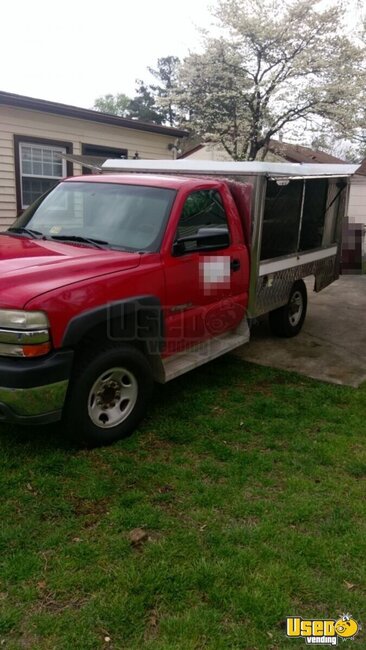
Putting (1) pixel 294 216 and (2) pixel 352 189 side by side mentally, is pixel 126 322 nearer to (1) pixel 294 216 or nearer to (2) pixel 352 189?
(1) pixel 294 216

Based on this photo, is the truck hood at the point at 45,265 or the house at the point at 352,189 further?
the house at the point at 352,189

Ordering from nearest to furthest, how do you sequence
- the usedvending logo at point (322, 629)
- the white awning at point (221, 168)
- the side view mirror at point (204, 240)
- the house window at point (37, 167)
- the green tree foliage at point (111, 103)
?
1. the usedvending logo at point (322, 629)
2. the side view mirror at point (204, 240)
3. the white awning at point (221, 168)
4. the house window at point (37, 167)
5. the green tree foliage at point (111, 103)

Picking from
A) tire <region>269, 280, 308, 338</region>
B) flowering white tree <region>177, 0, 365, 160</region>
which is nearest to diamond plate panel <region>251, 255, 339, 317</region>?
tire <region>269, 280, 308, 338</region>

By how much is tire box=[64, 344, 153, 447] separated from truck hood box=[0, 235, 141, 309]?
22.4 inches

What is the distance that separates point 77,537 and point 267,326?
5.29 m

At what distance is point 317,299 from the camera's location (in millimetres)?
9844

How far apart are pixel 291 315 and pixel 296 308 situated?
151mm

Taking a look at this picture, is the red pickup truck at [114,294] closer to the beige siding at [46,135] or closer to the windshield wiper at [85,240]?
the windshield wiper at [85,240]

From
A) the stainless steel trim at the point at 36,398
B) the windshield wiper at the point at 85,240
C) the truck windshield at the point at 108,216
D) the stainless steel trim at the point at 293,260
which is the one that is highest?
the truck windshield at the point at 108,216

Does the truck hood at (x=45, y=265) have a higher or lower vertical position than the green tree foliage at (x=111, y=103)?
lower

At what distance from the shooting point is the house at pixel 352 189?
11.6 metres

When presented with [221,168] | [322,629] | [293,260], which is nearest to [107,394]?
[322,629]

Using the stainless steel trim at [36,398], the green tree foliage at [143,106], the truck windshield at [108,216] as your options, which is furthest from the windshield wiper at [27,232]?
the green tree foliage at [143,106]

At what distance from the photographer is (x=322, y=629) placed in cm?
234
